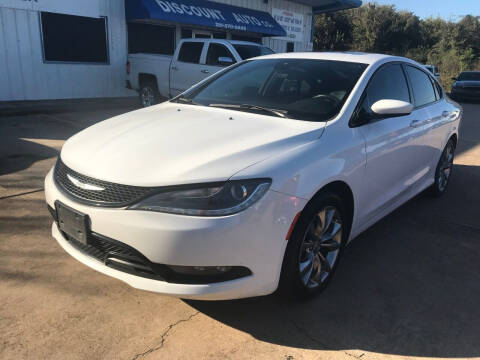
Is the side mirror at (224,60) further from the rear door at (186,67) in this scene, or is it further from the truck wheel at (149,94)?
the truck wheel at (149,94)

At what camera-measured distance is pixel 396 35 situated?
3519cm

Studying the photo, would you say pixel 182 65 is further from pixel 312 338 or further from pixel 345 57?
pixel 312 338

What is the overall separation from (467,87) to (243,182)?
20331mm

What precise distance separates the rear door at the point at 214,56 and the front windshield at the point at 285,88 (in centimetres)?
581

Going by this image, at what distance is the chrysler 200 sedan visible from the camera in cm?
219

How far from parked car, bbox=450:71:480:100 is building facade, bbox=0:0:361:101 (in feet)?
34.3

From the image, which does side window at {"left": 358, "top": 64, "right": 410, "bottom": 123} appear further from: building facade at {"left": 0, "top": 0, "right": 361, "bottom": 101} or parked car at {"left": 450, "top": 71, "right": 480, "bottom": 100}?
parked car at {"left": 450, "top": 71, "right": 480, "bottom": 100}

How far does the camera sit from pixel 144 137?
9.03ft

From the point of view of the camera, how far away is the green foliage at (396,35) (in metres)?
32.8

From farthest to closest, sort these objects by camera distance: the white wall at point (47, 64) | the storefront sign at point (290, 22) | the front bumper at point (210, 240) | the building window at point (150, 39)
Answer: the storefront sign at point (290, 22)
the building window at point (150, 39)
the white wall at point (47, 64)
the front bumper at point (210, 240)

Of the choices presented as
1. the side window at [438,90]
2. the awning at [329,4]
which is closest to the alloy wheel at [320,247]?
the side window at [438,90]

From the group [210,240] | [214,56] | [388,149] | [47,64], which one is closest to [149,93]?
[214,56]

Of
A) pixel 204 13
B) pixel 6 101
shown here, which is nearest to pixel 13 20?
pixel 6 101

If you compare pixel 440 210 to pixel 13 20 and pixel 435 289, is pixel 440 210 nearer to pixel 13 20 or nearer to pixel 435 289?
pixel 435 289
